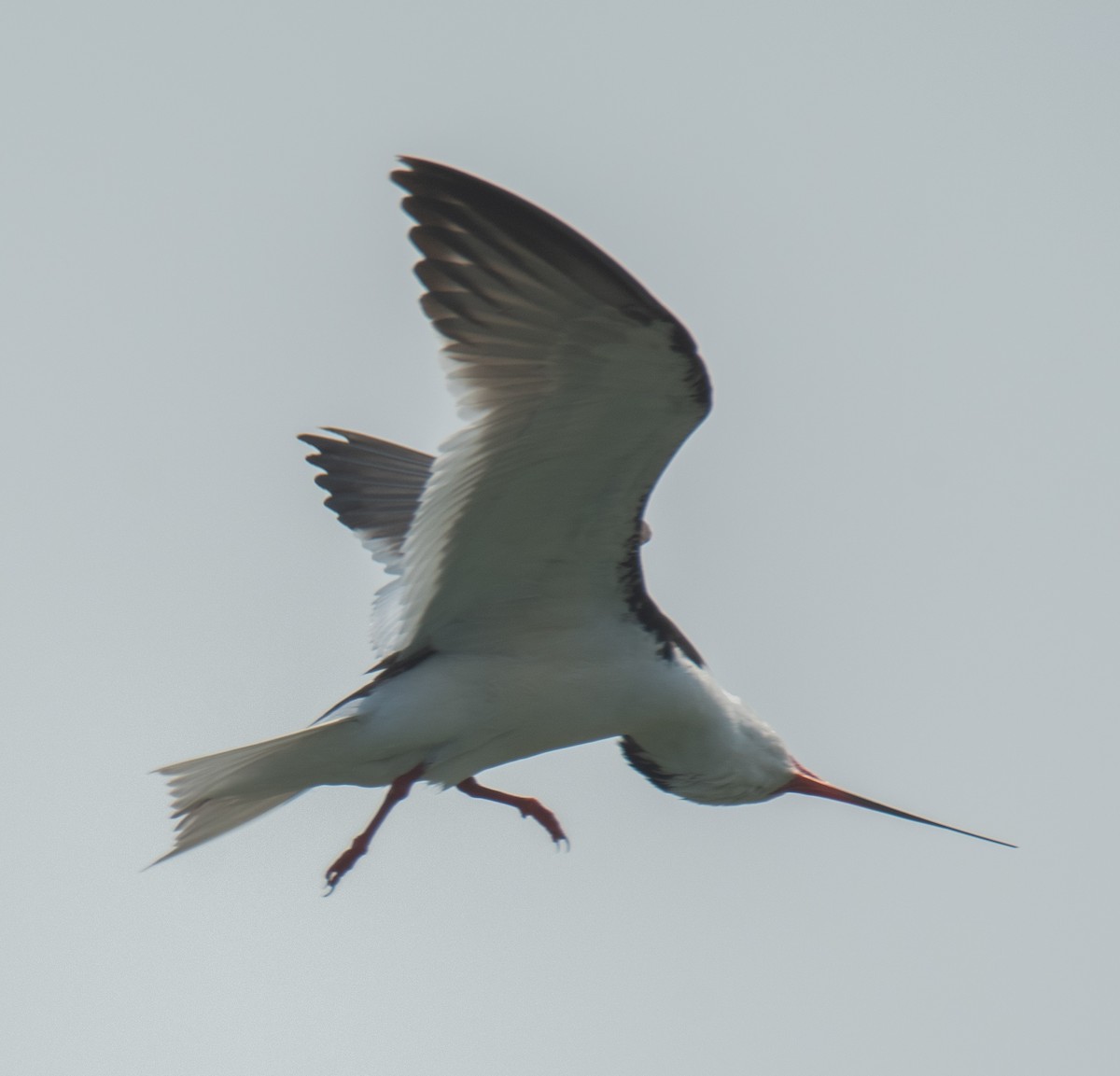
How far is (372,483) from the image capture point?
364 inches

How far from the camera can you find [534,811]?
798 cm

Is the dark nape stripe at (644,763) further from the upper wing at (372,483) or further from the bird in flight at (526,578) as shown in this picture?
the upper wing at (372,483)

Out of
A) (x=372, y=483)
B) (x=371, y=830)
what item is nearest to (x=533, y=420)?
(x=371, y=830)

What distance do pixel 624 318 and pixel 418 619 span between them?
5.98 feet

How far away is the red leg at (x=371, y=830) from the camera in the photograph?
277 inches

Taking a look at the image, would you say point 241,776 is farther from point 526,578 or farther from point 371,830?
point 526,578

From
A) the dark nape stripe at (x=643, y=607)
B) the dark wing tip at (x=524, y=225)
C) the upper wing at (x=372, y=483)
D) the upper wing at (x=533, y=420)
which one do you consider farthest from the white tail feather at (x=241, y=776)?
the dark wing tip at (x=524, y=225)

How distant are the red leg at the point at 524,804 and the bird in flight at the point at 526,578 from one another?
0.01m

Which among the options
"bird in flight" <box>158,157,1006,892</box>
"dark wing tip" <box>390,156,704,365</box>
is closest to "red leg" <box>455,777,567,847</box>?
"bird in flight" <box>158,157,1006,892</box>

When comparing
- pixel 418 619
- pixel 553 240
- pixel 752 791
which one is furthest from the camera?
pixel 752 791

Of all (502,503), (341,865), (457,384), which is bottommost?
(341,865)

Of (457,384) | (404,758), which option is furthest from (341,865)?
(457,384)

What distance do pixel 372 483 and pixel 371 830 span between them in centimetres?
252

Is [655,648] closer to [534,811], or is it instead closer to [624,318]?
[534,811]
